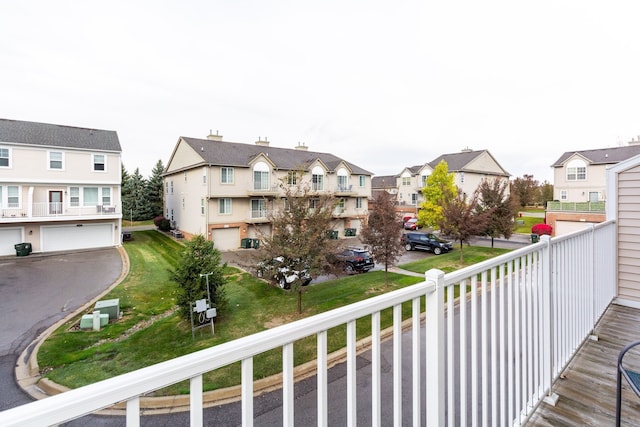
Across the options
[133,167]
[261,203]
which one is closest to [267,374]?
[261,203]

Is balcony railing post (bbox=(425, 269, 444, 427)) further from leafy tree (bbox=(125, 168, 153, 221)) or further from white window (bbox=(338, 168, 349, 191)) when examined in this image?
leafy tree (bbox=(125, 168, 153, 221))

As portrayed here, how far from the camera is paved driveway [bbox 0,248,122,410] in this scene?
24.5 ft

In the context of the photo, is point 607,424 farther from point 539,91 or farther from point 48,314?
point 539,91

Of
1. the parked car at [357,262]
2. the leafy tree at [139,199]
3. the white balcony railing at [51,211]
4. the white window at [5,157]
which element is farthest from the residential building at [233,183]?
the leafy tree at [139,199]

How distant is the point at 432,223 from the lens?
26.1 m

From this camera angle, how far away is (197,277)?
8.88m

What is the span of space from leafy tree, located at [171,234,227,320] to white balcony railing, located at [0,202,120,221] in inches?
625

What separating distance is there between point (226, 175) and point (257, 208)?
3.51 meters

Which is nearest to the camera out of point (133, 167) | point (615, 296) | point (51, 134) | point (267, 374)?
point (615, 296)

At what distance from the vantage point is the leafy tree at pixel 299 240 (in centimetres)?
938

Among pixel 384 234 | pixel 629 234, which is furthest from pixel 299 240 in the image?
pixel 629 234

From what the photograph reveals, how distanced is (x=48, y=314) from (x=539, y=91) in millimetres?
21842

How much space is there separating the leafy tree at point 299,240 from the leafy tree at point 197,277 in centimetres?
156

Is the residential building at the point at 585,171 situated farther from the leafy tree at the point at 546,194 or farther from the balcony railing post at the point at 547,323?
the balcony railing post at the point at 547,323
